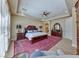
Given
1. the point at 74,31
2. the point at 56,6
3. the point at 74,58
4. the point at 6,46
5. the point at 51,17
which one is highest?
the point at 56,6

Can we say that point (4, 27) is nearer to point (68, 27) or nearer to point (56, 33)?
point (56, 33)

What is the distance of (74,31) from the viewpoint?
1461 mm

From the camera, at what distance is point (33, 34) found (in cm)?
149

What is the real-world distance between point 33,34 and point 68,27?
1.60 feet

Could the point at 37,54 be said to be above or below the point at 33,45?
below

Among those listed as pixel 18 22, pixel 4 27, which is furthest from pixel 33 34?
pixel 4 27

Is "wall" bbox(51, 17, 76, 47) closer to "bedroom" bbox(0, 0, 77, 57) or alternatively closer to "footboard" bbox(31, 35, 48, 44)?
"bedroom" bbox(0, 0, 77, 57)

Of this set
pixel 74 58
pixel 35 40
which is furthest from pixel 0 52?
pixel 74 58

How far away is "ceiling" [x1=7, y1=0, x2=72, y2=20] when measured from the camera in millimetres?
1479

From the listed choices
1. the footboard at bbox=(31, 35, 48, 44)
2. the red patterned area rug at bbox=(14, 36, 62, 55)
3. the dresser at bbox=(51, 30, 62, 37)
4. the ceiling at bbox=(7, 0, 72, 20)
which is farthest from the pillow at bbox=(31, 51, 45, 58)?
the ceiling at bbox=(7, 0, 72, 20)

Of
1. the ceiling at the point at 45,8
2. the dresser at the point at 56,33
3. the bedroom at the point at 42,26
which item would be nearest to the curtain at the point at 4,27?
the bedroom at the point at 42,26

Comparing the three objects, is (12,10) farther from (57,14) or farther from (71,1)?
(71,1)

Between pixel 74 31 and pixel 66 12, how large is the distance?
277mm

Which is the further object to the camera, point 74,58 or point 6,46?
point 6,46
